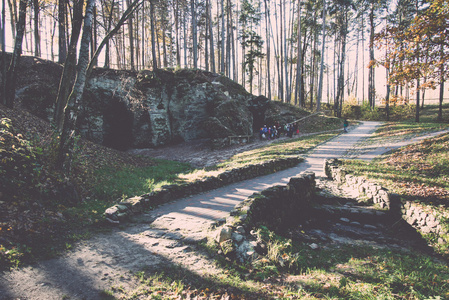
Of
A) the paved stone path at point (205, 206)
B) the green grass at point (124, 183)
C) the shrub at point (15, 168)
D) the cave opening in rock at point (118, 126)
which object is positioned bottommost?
the paved stone path at point (205, 206)

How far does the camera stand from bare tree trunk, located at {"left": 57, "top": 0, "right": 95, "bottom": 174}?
714cm

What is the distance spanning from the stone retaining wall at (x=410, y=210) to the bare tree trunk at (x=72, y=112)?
31.3 ft

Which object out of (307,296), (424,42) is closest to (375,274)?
(307,296)

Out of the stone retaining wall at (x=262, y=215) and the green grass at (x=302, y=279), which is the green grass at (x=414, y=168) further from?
the green grass at (x=302, y=279)

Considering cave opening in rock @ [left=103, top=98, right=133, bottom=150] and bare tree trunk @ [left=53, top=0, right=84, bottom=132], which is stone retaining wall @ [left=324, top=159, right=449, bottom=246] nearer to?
bare tree trunk @ [left=53, top=0, right=84, bottom=132]

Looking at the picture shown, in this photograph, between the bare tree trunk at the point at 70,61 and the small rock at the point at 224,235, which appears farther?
the bare tree trunk at the point at 70,61

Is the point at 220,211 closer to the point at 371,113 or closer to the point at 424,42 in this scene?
the point at 424,42

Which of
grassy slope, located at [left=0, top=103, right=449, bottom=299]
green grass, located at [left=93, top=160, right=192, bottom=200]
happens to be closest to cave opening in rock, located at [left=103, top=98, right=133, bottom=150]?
green grass, located at [left=93, top=160, right=192, bottom=200]

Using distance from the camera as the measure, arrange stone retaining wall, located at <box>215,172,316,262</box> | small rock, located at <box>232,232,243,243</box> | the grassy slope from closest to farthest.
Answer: the grassy slope → stone retaining wall, located at <box>215,172,316,262</box> → small rock, located at <box>232,232,243,243</box>

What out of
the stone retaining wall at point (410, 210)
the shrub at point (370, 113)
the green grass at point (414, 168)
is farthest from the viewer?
the shrub at point (370, 113)

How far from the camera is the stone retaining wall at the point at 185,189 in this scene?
5.82 m

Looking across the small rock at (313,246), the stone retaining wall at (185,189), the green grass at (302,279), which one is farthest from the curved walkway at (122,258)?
the small rock at (313,246)

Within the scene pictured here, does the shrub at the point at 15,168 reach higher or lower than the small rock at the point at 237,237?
higher

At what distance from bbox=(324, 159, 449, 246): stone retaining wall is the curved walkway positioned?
455 centimetres
